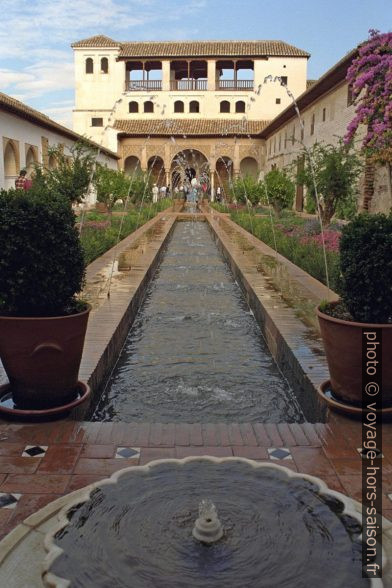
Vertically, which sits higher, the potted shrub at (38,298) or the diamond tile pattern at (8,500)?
the potted shrub at (38,298)

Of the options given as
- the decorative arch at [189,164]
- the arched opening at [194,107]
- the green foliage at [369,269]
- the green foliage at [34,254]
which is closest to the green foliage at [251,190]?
the decorative arch at [189,164]

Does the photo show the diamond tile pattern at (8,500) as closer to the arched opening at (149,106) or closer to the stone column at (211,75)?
the stone column at (211,75)

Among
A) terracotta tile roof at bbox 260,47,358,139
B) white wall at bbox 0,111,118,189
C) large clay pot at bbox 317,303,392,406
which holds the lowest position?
large clay pot at bbox 317,303,392,406

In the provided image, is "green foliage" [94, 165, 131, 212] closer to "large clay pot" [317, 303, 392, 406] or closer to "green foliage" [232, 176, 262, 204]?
"green foliage" [232, 176, 262, 204]

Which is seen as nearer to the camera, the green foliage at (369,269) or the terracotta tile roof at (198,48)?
the green foliage at (369,269)

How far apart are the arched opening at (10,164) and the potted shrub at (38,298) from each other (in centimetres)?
1607

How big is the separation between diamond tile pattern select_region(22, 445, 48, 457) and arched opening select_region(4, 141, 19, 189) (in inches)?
654

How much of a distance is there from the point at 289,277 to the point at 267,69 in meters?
34.2

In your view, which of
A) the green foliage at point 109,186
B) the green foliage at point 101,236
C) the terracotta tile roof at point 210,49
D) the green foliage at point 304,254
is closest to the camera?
the green foliage at point 304,254

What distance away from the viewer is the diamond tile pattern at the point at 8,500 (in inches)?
91.5

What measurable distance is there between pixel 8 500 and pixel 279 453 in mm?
1298

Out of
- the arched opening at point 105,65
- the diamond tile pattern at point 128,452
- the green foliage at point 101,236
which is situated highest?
the arched opening at point 105,65

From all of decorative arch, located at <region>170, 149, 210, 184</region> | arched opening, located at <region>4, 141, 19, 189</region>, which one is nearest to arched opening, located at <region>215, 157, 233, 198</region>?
decorative arch, located at <region>170, 149, 210, 184</region>

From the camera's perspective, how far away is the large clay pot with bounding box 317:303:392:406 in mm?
3072
